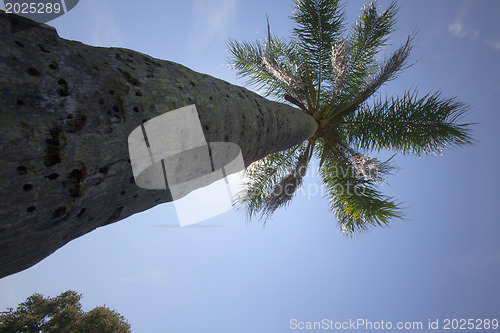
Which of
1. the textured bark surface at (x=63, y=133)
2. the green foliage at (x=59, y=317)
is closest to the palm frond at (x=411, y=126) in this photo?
the textured bark surface at (x=63, y=133)

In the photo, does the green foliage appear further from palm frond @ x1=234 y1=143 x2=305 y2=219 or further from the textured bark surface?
the textured bark surface

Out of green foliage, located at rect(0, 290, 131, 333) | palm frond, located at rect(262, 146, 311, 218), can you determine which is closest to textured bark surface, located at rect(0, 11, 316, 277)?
palm frond, located at rect(262, 146, 311, 218)

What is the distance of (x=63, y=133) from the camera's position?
111 cm

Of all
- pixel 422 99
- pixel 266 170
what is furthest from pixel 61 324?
pixel 422 99

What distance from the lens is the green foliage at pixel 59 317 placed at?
29.0 feet

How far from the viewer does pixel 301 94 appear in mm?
6641

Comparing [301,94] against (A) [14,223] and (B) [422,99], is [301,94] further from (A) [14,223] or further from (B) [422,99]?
(A) [14,223]

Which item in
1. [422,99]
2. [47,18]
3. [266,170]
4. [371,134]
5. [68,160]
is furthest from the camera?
[266,170]

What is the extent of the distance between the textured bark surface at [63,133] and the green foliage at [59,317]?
36.5 feet

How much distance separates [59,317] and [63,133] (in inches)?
485

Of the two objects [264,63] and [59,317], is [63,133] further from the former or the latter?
[59,317]

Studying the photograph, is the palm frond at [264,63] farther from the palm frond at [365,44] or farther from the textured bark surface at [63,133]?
the textured bark surface at [63,133]

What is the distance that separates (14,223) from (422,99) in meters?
6.86

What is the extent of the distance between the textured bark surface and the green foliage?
1114 centimetres
